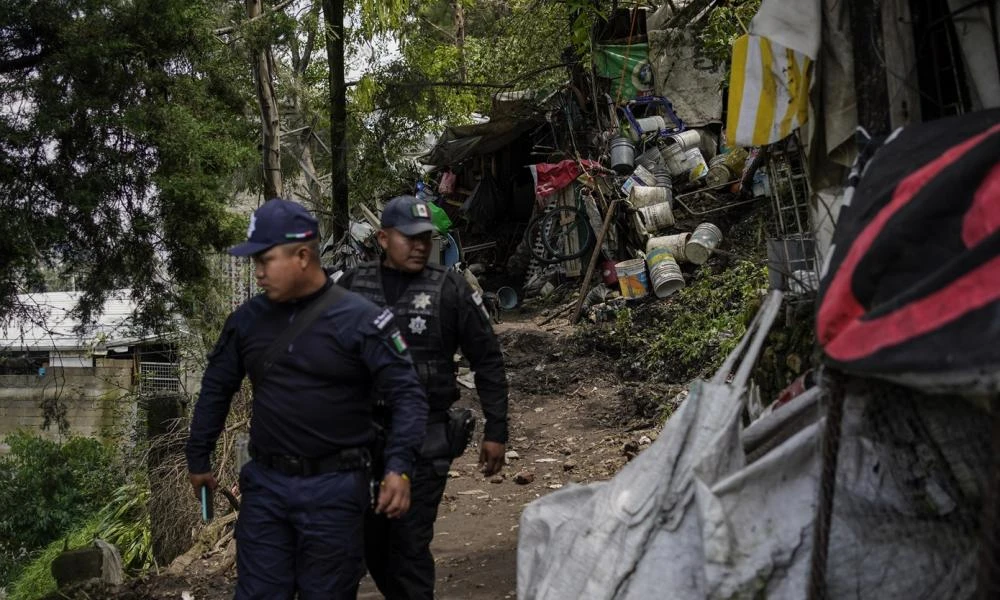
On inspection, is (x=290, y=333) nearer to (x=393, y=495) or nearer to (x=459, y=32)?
(x=393, y=495)

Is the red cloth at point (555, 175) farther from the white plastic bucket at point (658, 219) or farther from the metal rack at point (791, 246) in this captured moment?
the metal rack at point (791, 246)

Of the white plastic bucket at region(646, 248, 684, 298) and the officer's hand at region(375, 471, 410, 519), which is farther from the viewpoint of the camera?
the white plastic bucket at region(646, 248, 684, 298)

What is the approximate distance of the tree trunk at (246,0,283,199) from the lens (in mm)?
10711

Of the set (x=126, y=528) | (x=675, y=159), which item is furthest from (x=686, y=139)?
(x=126, y=528)

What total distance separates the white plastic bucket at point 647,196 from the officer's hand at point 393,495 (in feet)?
35.2

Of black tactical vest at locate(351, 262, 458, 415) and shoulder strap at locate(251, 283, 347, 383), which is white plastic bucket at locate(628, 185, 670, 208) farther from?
shoulder strap at locate(251, 283, 347, 383)

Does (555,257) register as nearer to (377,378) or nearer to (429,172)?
(429,172)

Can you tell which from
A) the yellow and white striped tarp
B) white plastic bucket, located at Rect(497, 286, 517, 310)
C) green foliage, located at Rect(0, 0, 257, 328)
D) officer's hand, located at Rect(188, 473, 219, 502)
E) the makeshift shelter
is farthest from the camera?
white plastic bucket, located at Rect(497, 286, 517, 310)

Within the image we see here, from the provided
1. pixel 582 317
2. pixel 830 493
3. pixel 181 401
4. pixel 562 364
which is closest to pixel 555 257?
pixel 582 317

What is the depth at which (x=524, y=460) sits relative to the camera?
8.79m

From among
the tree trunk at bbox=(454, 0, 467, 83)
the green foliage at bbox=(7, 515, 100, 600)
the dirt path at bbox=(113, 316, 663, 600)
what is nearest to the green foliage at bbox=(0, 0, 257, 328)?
the green foliage at bbox=(7, 515, 100, 600)

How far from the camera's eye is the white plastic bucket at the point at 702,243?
12492 millimetres

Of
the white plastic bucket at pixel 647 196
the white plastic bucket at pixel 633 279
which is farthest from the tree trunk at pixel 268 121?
the white plastic bucket at pixel 647 196

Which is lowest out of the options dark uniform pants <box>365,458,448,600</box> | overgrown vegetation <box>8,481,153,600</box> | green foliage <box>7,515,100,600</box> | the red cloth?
green foliage <box>7,515,100,600</box>
